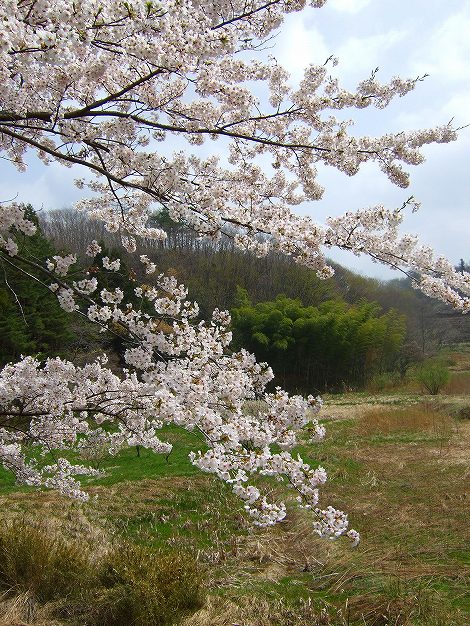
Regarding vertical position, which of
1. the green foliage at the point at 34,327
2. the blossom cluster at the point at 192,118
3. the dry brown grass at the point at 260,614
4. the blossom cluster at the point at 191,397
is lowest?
the dry brown grass at the point at 260,614

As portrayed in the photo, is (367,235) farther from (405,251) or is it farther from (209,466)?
(209,466)

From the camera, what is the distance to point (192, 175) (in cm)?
308

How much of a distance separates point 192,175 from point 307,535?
4.67m

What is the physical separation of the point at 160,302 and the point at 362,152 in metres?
1.72

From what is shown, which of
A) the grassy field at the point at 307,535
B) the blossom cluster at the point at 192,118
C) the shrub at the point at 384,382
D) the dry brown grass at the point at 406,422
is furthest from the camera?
the shrub at the point at 384,382

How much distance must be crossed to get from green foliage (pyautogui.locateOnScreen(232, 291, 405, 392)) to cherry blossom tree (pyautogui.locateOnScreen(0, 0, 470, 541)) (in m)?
22.8

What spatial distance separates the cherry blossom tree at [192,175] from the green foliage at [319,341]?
22796 mm

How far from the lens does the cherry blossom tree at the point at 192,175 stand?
224cm

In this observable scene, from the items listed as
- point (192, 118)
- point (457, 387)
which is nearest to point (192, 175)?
point (192, 118)

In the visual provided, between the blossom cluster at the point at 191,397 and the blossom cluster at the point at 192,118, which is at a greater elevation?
the blossom cluster at the point at 192,118

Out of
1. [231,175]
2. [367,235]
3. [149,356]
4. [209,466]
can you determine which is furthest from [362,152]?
[209,466]

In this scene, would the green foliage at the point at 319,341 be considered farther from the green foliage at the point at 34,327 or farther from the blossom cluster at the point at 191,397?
the blossom cluster at the point at 191,397

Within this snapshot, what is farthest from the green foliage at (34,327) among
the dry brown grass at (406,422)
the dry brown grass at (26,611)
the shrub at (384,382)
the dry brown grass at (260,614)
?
the shrub at (384,382)

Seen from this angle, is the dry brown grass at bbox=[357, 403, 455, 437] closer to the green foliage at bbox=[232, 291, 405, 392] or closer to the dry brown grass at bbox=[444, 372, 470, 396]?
the dry brown grass at bbox=[444, 372, 470, 396]
